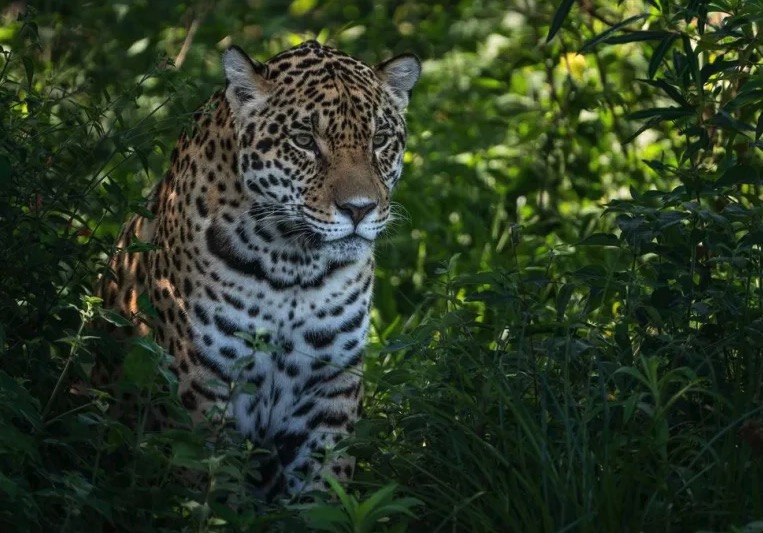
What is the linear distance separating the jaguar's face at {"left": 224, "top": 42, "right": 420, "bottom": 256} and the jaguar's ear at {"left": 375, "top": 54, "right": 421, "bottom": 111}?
0.13 meters

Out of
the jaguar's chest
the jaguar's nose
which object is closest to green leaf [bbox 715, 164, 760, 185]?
the jaguar's nose

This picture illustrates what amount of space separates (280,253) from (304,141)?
383 mm

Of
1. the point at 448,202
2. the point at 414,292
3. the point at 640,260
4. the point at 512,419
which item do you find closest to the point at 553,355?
the point at 512,419

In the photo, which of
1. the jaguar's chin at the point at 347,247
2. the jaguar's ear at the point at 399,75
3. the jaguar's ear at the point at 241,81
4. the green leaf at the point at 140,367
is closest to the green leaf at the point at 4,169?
the green leaf at the point at 140,367

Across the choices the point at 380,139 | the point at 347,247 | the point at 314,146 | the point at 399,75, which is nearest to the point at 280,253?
the point at 347,247

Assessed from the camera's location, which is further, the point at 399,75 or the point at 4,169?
the point at 399,75

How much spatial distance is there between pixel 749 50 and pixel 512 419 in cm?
143

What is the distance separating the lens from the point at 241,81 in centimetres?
530

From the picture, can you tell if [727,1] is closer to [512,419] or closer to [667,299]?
[667,299]

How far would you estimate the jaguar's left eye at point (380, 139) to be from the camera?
541 cm

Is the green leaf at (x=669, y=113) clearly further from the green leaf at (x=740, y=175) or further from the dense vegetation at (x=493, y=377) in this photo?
the green leaf at (x=740, y=175)

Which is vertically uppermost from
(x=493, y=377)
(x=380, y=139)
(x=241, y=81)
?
(x=241, y=81)

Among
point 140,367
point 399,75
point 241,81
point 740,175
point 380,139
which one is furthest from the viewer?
point 399,75

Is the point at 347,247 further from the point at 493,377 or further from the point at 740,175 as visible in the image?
the point at 740,175
